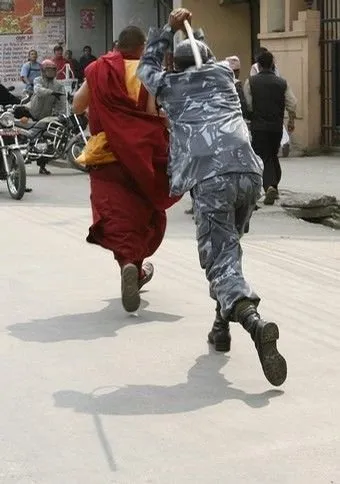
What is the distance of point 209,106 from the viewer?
7.07 metres

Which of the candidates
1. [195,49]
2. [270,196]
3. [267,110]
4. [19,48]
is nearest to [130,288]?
[195,49]

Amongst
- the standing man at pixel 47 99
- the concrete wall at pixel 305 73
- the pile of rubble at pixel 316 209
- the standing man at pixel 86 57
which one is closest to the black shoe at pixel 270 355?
the pile of rubble at pixel 316 209

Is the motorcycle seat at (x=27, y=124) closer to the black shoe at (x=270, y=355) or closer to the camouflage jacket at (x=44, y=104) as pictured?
the camouflage jacket at (x=44, y=104)

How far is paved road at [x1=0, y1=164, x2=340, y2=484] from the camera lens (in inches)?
219

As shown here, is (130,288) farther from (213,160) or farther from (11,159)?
(11,159)

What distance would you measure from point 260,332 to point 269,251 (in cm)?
533

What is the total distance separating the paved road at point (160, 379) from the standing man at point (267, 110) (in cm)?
349

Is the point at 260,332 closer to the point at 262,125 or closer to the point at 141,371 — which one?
the point at 141,371

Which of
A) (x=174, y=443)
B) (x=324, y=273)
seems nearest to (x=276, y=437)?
(x=174, y=443)

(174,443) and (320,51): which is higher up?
(320,51)

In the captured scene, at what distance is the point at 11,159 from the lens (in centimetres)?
1698

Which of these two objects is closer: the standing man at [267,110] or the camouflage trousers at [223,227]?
the camouflage trousers at [223,227]

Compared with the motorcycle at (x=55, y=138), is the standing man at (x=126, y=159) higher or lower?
higher

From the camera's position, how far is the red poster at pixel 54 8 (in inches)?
1470
